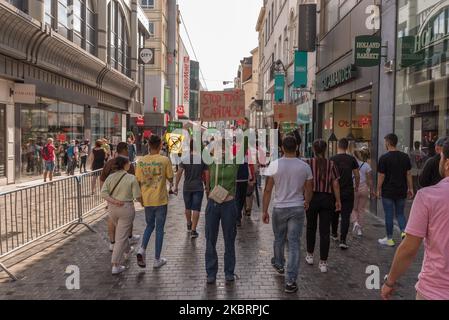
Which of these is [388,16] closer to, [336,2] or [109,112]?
[336,2]

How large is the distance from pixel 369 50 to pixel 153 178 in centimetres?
686

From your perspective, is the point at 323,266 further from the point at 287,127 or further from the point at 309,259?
the point at 287,127

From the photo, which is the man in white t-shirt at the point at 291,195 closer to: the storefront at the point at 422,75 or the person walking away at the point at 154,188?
the person walking away at the point at 154,188

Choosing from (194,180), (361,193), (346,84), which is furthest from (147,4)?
(361,193)

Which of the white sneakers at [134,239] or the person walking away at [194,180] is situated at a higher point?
the person walking away at [194,180]

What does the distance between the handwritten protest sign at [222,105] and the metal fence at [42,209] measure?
10.3 feet

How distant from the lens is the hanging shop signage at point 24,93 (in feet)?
52.4

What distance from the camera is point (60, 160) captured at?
2133 centimetres

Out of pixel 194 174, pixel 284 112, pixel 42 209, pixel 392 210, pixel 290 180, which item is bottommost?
pixel 42 209

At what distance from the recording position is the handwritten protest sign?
10234 millimetres

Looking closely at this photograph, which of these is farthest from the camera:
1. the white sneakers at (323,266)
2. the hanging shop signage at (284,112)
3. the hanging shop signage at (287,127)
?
the hanging shop signage at (287,127)

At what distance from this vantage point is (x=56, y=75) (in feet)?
64.4

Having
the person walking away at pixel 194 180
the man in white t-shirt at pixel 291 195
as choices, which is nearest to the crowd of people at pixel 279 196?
the man in white t-shirt at pixel 291 195

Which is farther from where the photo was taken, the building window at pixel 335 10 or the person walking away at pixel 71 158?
the person walking away at pixel 71 158
